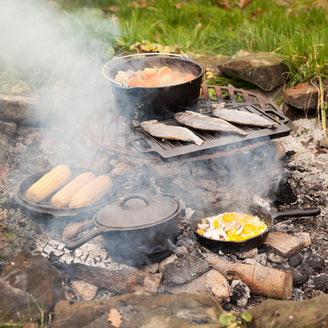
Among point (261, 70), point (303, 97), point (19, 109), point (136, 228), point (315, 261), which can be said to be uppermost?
point (261, 70)

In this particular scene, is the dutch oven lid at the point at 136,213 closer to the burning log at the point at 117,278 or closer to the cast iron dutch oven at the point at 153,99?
the burning log at the point at 117,278

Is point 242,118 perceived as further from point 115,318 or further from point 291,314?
point 115,318

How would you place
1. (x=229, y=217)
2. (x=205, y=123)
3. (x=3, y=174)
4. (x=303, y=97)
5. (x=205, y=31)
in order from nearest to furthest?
(x=205, y=123) < (x=229, y=217) < (x=3, y=174) < (x=303, y=97) < (x=205, y=31)

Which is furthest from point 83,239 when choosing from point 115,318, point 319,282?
point 319,282

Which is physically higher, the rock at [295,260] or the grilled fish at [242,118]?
the grilled fish at [242,118]

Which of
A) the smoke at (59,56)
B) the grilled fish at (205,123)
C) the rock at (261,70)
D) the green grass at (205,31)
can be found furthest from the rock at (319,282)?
the smoke at (59,56)

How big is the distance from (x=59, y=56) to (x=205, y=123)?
4.25m

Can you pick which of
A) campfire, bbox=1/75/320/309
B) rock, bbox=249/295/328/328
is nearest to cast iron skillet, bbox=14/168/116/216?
campfire, bbox=1/75/320/309

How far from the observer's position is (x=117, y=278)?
2678mm

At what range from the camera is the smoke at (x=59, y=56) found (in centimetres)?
529

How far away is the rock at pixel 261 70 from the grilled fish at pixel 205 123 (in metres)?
2.56

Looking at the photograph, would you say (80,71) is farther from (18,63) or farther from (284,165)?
(284,165)

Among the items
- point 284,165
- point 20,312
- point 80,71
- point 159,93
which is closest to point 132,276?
point 20,312

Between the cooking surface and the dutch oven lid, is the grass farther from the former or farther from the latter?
the dutch oven lid
